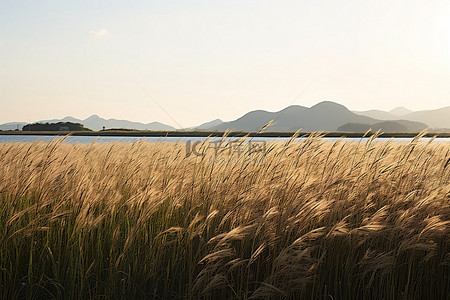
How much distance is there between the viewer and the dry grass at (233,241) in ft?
7.41

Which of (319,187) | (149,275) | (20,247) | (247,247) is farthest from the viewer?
(319,187)

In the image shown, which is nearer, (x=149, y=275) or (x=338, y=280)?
(x=149, y=275)

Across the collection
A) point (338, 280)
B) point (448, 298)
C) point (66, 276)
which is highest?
point (66, 276)

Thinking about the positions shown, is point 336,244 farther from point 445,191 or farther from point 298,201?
point 445,191

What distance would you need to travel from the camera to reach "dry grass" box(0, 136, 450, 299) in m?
2.26

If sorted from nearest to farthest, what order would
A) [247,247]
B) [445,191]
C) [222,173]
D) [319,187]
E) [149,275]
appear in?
[149,275] → [247,247] → [445,191] → [319,187] → [222,173]

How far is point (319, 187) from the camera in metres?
3.48

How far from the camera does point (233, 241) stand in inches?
106

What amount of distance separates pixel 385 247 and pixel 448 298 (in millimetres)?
557

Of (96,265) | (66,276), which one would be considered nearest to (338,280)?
(96,265)

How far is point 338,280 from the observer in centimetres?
259

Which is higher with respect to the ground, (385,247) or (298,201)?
(298,201)

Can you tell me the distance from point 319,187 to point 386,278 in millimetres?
1066

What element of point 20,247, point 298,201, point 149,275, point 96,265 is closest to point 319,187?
point 298,201
